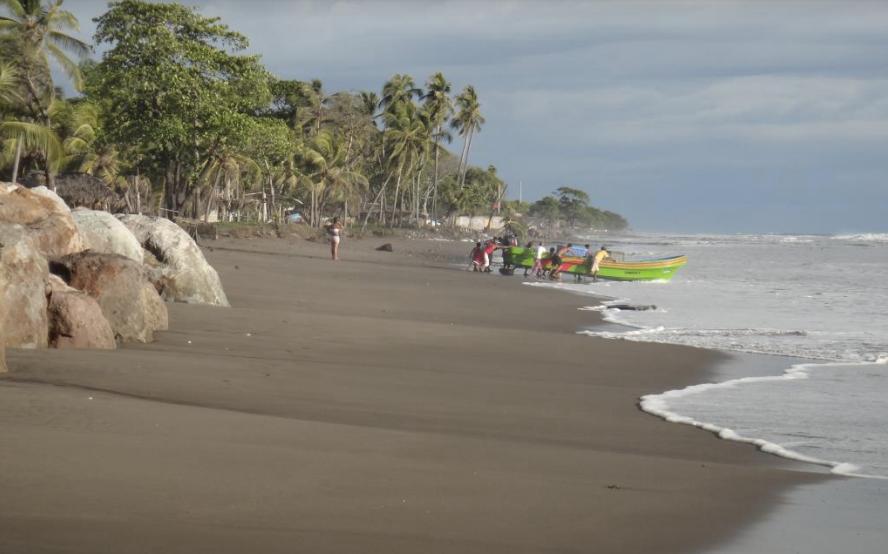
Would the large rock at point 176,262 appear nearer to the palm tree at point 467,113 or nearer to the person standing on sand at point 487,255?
the person standing on sand at point 487,255

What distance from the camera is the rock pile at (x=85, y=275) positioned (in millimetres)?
9047

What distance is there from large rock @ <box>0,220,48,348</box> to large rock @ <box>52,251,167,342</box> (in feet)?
4.66

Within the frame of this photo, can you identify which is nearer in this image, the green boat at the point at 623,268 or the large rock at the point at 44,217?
the large rock at the point at 44,217

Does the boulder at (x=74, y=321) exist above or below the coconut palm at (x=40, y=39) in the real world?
below

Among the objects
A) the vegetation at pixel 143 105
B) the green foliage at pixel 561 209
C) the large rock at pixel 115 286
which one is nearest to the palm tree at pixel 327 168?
the vegetation at pixel 143 105

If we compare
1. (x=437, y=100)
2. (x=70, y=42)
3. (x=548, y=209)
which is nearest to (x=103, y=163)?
(x=70, y=42)

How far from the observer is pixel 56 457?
5473 millimetres

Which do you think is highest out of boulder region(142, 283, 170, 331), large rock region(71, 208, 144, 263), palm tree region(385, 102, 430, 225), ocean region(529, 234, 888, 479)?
palm tree region(385, 102, 430, 225)

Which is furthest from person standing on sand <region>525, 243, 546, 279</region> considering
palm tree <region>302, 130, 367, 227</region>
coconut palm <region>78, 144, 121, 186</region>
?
palm tree <region>302, 130, 367, 227</region>

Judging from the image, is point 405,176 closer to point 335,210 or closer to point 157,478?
point 335,210

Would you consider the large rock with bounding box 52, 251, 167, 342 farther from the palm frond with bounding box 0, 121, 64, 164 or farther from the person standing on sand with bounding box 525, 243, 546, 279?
the person standing on sand with bounding box 525, 243, 546, 279

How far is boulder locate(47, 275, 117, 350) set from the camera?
9547mm

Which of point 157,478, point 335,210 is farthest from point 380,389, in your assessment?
point 335,210

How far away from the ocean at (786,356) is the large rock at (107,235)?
23.7 ft
